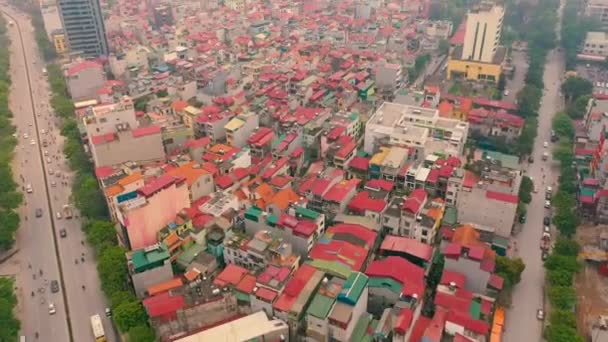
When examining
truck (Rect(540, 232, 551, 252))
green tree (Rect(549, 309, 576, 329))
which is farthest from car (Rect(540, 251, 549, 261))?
green tree (Rect(549, 309, 576, 329))

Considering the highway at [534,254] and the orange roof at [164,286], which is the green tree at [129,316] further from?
the highway at [534,254]

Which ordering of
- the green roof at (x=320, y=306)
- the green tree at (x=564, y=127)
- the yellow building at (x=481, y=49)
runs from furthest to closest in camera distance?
the yellow building at (x=481, y=49), the green tree at (x=564, y=127), the green roof at (x=320, y=306)

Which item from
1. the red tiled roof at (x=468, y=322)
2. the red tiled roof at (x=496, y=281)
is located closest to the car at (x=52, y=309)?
the red tiled roof at (x=468, y=322)

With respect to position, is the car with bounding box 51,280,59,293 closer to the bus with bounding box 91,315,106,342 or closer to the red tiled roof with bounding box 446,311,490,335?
the bus with bounding box 91,315,106,342

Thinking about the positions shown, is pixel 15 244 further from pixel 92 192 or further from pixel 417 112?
pixel 417 112

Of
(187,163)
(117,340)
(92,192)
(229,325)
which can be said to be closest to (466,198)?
(229,325)
